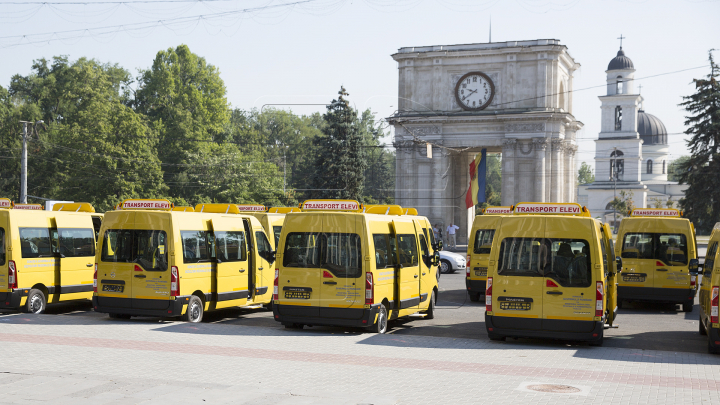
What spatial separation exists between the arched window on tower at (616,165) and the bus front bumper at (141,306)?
10709cm

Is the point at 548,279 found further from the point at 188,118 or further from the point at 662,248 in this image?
the point at 188,118

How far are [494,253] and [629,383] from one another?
402 centimetres

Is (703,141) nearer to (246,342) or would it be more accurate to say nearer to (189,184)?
(189,184)

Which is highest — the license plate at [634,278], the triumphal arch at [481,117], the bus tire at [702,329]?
the triumphal arch at [481,117]

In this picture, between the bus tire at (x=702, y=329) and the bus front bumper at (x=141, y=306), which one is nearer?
the bus front bumper at (x=141, y=306)

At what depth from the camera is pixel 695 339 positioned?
49.1ft

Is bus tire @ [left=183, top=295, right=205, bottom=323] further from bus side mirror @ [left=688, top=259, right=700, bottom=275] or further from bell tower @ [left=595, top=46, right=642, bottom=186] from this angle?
bell tower @ [left=595, top=46, right=642, bottom=186]

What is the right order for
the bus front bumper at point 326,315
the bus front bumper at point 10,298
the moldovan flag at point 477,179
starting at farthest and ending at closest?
the moldovan flag at point 477,179 < the bus front bumper at point 10,298 < the bus front bumper at point 326,315

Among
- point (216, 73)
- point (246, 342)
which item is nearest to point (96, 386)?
point (246, 342)

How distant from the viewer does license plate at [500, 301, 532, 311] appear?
1317 centimetres

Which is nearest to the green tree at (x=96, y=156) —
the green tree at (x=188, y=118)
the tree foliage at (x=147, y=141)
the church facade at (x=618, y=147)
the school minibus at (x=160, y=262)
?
the tree foliage at (x=147, y=141)

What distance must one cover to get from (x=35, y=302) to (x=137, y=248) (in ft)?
10.7

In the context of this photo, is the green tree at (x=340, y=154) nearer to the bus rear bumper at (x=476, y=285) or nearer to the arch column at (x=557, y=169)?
the arch column at (x=557, y=169)

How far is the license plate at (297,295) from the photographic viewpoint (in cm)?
1429
